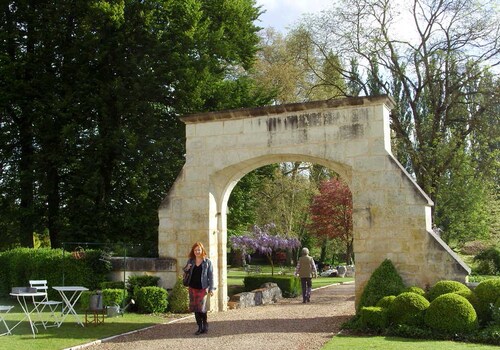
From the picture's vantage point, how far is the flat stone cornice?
1178 centimetres

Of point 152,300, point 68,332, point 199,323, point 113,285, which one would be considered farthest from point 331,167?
point 68,332

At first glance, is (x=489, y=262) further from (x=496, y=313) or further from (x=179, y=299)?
(x=179, y=299)

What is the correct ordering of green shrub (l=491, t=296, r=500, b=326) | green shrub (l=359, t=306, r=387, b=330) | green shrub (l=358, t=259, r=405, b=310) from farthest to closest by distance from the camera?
green shrub (l=358, t=259, r=405, b=310) → green shrub (l=359, t=306, r=387, b=330) → green shrub (l=491, t=296, r=500, b=326)

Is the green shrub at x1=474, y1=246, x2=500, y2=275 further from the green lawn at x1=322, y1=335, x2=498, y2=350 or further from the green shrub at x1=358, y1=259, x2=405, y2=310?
the green lawn at x1=322, y1=335, x2=498, y2=350

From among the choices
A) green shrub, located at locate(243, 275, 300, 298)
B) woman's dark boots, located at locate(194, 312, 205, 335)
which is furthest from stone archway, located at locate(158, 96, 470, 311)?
green shrub, located at locate(243, 275, 300, 298)

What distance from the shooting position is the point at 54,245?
19.7 metres

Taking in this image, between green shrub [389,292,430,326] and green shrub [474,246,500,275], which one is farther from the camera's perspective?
green shrub [474,246,500,275]

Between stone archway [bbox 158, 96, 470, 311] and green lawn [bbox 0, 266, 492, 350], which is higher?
stone archway [bbox 158, 96, 470, 311]

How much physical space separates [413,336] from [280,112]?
18.9 ft

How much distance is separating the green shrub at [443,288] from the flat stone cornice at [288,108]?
3.99 metres

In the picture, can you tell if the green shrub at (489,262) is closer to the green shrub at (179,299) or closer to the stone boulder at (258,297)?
the stone boulder at (258,297)

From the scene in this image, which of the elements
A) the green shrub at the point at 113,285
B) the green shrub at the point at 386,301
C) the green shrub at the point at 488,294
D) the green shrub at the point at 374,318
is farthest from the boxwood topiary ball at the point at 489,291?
the green shrub at the point at 113,285

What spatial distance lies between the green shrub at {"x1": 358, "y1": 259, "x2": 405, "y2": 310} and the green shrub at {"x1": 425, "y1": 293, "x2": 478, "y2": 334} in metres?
1.46

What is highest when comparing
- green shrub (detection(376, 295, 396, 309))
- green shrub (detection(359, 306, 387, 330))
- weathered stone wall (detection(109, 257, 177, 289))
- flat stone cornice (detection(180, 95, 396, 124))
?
flat stone cornice (detection(180, 95, 396, 124))
